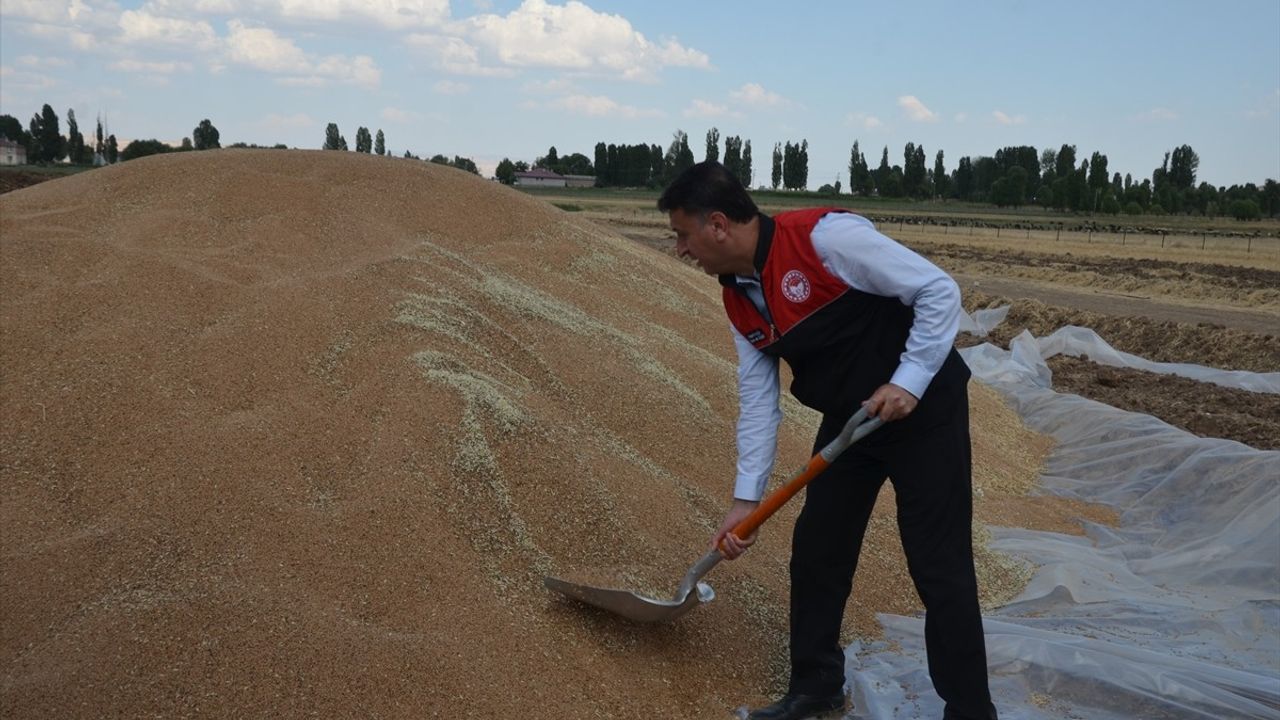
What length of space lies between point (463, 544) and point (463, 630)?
349 mm

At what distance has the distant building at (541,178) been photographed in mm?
74812

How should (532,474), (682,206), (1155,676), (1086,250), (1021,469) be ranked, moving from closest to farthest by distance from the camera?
(682,206) → (1155,676) → (532,474) → (1021,469) → (1086,250)

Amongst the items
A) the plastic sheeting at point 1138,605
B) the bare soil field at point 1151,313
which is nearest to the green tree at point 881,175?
the bare soil field at point 1151,313

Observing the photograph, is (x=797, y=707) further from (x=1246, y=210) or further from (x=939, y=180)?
(x=939, y=180)

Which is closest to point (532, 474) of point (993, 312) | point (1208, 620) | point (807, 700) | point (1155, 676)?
point (807, 700)

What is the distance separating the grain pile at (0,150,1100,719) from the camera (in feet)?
9.09

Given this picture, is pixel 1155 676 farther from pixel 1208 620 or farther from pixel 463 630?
pixel 463 630

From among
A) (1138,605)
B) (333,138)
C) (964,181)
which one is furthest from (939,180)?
(1138,605)

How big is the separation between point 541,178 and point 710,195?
75602 mm

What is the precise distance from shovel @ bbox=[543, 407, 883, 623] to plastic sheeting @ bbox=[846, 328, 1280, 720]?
2.06 ft

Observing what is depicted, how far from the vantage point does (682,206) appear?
275 cm

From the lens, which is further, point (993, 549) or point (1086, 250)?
point (1086, 250)

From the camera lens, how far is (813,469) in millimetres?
2832

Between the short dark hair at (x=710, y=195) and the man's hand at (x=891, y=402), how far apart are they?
568mm
